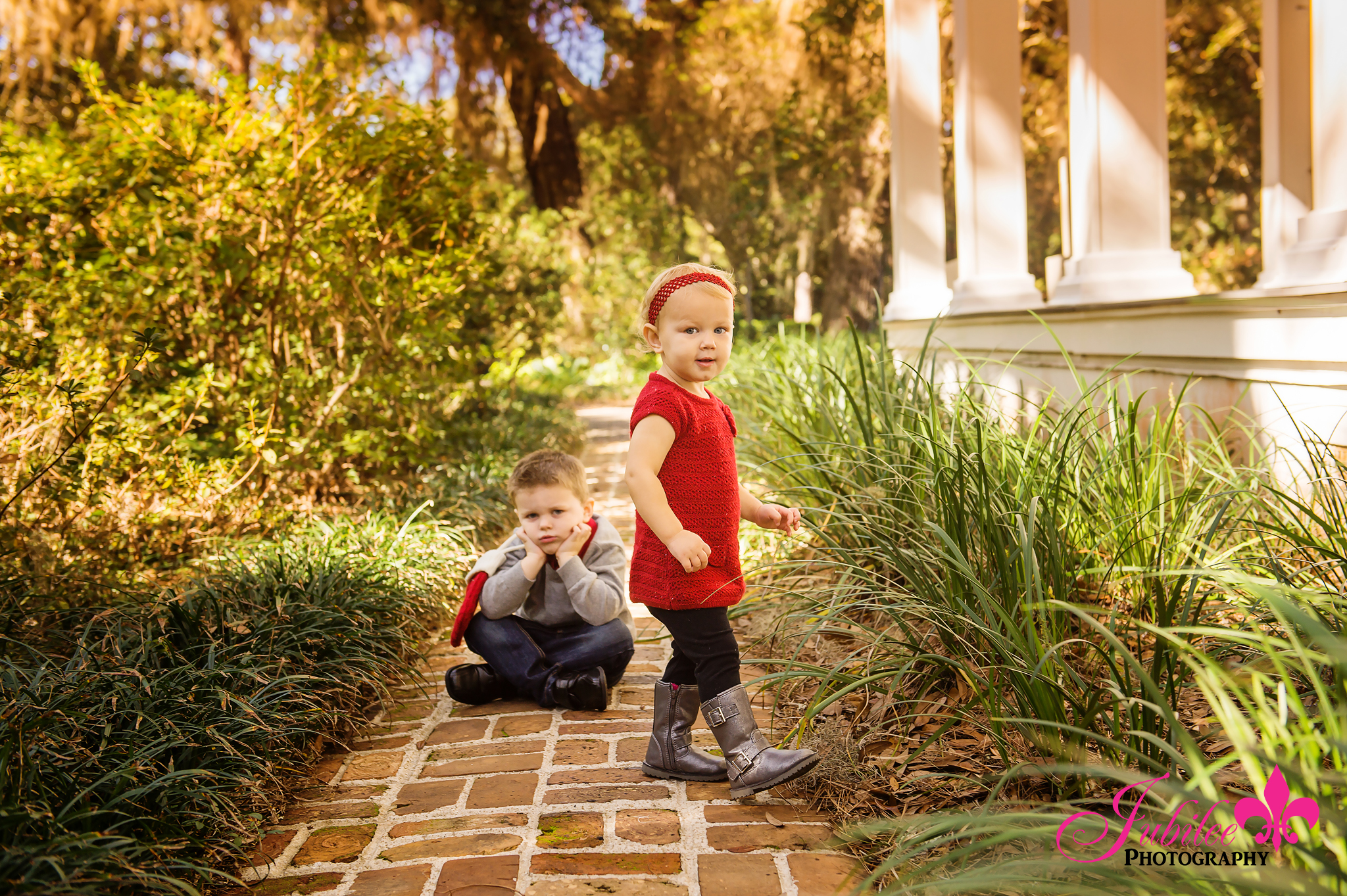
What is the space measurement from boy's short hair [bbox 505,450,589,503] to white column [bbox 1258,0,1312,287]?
687 centimetres

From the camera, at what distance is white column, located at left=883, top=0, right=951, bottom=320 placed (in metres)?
8.30

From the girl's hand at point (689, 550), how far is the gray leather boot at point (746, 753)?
0.39 meters

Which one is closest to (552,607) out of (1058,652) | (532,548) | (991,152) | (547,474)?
(532,548)

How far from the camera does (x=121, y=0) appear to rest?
11.6 metres

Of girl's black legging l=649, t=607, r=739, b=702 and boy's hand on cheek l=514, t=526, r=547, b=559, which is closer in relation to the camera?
girl's black legging l=649, t=607, r=739, b=702

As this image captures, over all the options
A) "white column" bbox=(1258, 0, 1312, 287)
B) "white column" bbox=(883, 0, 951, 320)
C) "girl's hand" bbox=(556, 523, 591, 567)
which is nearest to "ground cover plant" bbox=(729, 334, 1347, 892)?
"girl's hand" bbox=(556, 523, 591, 567)

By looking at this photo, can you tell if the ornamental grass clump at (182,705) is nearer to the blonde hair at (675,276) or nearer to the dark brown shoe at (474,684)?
the dark brown shoe at (474,684)

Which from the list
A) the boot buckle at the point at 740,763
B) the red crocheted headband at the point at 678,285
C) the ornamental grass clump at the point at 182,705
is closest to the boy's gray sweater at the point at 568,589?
the ornamental grass clump at the point at 182,705

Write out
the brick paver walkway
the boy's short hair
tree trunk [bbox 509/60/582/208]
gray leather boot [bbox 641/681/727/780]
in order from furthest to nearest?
tree trunk [bbox 509/60/582/208] → the boy's short hair → gray leather boot [bbox 641/681/727/780] → the brick paver walkway

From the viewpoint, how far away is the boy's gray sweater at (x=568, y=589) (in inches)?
129

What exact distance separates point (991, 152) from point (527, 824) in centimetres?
633

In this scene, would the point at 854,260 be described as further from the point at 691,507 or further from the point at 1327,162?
the point at 691,507

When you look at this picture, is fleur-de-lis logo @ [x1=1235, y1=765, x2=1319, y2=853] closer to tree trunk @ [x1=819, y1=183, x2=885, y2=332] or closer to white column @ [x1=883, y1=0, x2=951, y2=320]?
white column @ [x1=883, y1=0, x2=951, y2=320]

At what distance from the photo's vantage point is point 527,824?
2.46 metres
